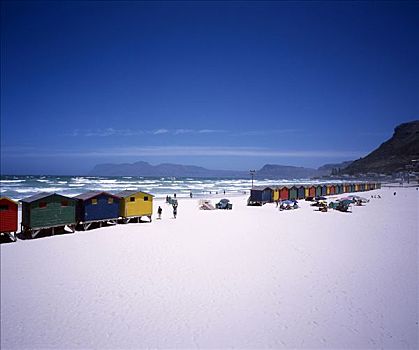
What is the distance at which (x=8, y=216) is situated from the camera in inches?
590

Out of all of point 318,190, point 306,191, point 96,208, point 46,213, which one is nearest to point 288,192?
point 306,191

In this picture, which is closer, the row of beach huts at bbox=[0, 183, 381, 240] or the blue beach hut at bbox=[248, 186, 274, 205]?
the row of beach huts at bbox=[0, 183, 381, 240]

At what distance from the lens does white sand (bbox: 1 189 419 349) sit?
267 inches

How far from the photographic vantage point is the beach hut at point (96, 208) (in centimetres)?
1842

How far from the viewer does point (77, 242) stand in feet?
49.2

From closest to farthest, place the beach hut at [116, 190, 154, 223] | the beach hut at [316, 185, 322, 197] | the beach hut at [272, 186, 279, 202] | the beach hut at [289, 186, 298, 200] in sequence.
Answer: the beach hut at [116, 190, 154, 223] < the beach hut at [272, 186, 279, 202] < the beach hut at [289, 186, 298, 200] < the beach hut at [316, 185, 322, 197]

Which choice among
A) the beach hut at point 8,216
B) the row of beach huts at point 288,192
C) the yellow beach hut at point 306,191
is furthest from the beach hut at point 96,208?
the yellow beach hut at point 306,191

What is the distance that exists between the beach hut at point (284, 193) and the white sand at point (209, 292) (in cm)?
2218

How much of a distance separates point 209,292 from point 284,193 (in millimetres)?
31152

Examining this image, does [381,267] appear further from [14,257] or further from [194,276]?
[14,257]

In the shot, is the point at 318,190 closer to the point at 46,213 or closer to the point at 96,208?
the point at 96,208

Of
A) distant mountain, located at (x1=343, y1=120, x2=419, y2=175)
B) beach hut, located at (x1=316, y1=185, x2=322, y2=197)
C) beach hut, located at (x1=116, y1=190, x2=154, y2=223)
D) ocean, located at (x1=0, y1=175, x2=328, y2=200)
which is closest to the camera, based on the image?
beach hut, located at (x1=116, y1=190, x2=154, y2=223)

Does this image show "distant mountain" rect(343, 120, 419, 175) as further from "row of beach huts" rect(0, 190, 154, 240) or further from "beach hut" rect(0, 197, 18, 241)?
"beach hut" rect(0, 197, 18, 241)

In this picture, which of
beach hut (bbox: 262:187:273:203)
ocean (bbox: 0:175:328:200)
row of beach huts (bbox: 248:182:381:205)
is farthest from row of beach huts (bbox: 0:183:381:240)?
ocean (bbox: 0:175:328:200)
